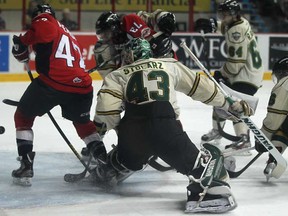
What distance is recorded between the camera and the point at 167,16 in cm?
528

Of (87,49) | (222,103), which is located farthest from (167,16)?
(87,49)

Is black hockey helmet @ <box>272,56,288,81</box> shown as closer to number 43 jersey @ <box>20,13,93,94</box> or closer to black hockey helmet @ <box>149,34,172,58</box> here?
black hockey helmet @ <box>149,34,172,58</box>

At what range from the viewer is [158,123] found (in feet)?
13.9

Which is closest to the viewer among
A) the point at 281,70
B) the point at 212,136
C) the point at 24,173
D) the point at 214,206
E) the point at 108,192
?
the point at 214,206

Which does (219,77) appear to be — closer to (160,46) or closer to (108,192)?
(160,46)

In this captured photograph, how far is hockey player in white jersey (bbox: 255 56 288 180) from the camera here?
4707 millimetres

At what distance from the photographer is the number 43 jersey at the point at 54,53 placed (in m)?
4.59

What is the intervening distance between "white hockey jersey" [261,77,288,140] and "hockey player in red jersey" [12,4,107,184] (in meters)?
0.95

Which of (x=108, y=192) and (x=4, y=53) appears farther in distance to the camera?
(x=4, y=53)

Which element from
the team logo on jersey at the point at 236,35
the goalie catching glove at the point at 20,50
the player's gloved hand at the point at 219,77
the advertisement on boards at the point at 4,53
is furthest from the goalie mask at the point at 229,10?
the advertisement on boards at the point at 4,53

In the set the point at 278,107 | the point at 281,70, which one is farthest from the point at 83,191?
the point at 281,70

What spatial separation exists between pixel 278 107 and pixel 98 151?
1.02 metres

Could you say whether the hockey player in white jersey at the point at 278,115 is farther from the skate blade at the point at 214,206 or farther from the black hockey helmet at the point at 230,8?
the black hockey helmet at the point at 230,8

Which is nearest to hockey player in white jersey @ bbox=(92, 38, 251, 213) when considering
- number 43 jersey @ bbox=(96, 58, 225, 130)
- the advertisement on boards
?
number 43 jersey @ bbox=(96, 58, 225, 130)
